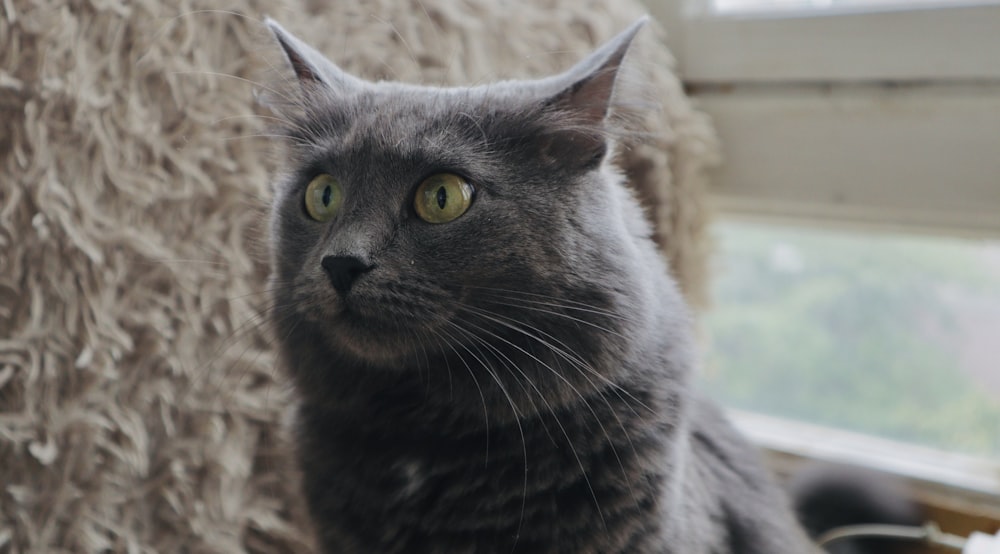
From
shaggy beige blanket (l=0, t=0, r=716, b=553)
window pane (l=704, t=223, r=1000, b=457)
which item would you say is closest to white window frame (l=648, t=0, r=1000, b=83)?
window pane (l=704, t=223, r=1000, b=457)

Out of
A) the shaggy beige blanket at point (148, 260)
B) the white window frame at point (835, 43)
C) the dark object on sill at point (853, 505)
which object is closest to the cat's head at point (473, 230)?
the shaggy beige blanket at point (148, 260)

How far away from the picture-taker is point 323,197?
0.82 meters

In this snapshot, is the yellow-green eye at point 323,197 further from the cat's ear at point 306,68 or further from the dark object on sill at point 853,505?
the dark object on sill at point 853,505

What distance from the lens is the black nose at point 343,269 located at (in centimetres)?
71

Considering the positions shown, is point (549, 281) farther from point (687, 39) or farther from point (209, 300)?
point (687, 39)

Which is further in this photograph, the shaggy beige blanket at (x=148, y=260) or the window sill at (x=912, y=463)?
the window sill at (x=912, y=463)

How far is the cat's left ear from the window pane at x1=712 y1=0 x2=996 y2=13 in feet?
2.47

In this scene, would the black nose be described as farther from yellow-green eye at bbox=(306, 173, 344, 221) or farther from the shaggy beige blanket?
the shaggy beige blanket

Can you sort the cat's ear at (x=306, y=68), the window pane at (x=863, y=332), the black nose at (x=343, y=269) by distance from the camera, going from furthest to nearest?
the window pane at (x=863, y=332), the cat's ear at (x=306, y=68), the black nose at (x=343, y=269)

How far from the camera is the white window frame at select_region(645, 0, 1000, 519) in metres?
1.29

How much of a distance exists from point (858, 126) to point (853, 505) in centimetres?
60

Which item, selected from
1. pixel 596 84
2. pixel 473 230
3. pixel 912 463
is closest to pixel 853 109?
pixel 912 463

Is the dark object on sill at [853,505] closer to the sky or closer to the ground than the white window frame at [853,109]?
closer to the ground

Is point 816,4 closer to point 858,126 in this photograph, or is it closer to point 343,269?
point 858,126
